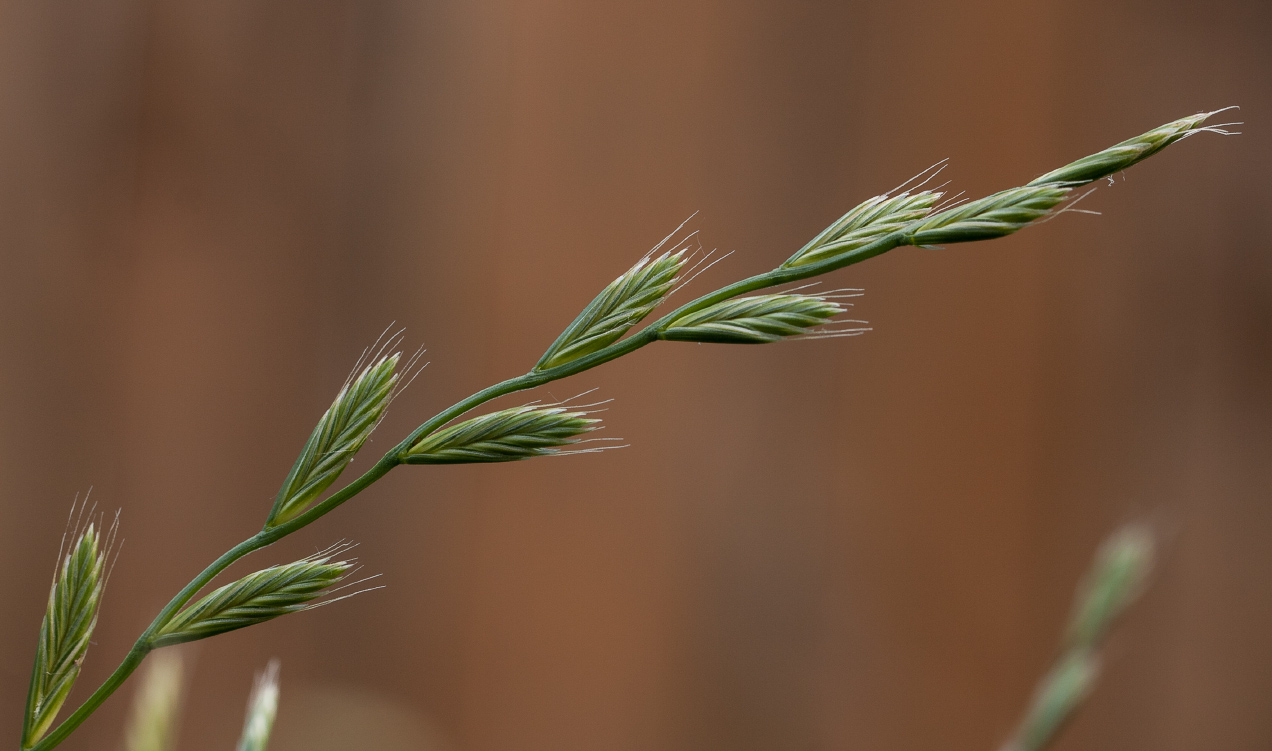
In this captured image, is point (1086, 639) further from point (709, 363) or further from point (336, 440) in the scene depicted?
point (709, 363)

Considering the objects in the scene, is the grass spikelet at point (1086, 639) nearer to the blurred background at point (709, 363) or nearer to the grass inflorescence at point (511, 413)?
the grass inflorescence at point (511, 413)

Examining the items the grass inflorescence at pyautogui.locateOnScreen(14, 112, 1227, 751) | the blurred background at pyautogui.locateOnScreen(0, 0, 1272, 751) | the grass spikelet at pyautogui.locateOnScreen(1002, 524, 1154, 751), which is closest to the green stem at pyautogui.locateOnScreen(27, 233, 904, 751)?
the grass inflorescence at pyautogui.locateOnScreen(14, 112, 1227, 751)

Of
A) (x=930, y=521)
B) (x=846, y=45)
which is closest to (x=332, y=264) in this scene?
(x=846, y=45)

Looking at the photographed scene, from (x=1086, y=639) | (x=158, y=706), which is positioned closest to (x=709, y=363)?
(x=1086, y=639)

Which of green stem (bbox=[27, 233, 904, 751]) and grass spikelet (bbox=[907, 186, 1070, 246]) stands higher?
grass spikelet (bbox=[907, 186, 1070, 246])

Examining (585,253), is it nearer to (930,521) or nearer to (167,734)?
(930,521)

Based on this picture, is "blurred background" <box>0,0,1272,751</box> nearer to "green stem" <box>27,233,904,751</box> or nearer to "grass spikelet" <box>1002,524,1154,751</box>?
"grass spikelet" <box>1002,524,1154,751</box>

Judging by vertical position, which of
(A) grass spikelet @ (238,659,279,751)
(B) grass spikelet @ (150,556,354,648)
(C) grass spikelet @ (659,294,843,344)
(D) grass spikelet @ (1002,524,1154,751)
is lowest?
(D) grass spikelet @ (1002,524,1154,751)

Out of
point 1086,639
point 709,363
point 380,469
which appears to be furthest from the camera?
point 709,363
